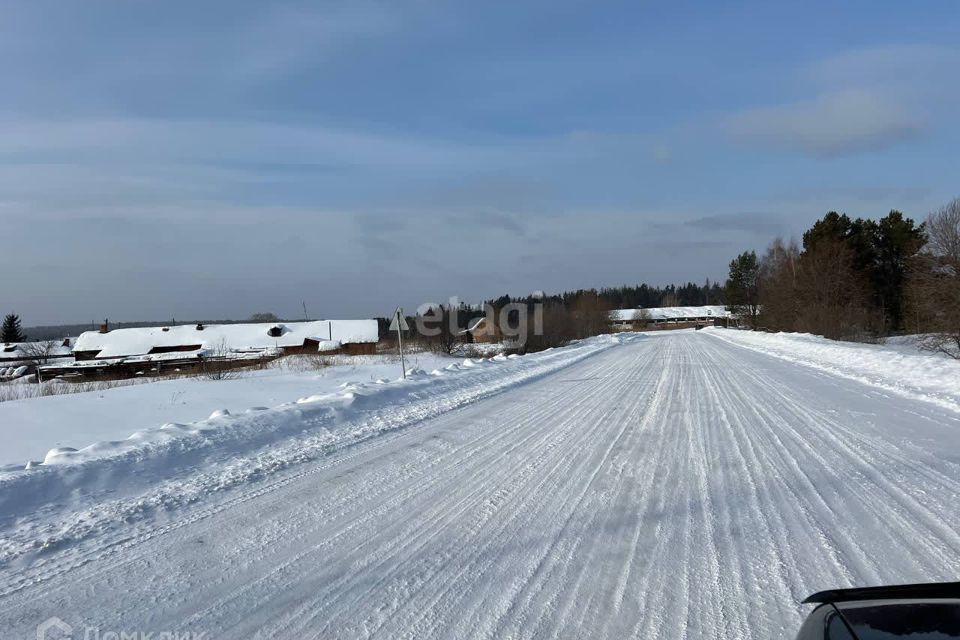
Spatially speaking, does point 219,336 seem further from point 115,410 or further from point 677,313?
point 677,313

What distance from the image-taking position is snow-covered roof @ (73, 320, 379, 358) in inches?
3036

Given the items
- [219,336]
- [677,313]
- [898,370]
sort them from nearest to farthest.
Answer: [898,370] < [219,336] < [677,313]

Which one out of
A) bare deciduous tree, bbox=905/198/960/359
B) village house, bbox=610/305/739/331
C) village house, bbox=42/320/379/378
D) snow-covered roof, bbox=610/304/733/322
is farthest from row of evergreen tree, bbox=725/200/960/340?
snow-covered roof, bbox=610/304/733/322

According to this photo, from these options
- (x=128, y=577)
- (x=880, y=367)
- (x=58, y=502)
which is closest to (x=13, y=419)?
(x=58, y=502)

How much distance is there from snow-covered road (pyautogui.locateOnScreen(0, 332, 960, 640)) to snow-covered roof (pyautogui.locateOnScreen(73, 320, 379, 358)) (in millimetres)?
69012

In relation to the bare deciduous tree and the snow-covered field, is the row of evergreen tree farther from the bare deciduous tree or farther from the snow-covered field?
the snow-covered field

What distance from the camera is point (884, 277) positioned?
59125 mm

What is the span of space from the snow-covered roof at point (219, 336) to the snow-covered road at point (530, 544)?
6901 centimetres

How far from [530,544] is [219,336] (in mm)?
82827

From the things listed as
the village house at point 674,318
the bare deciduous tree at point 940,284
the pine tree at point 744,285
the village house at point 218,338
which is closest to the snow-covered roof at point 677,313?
the village house at point 674,318

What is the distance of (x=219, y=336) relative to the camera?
79375mm

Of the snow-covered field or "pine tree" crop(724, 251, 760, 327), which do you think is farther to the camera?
"pine tree" crop(724, 251, 760, 327)

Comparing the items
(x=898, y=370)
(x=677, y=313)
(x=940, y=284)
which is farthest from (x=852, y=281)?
(x=677, y=313)

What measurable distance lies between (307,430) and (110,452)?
125 inches
